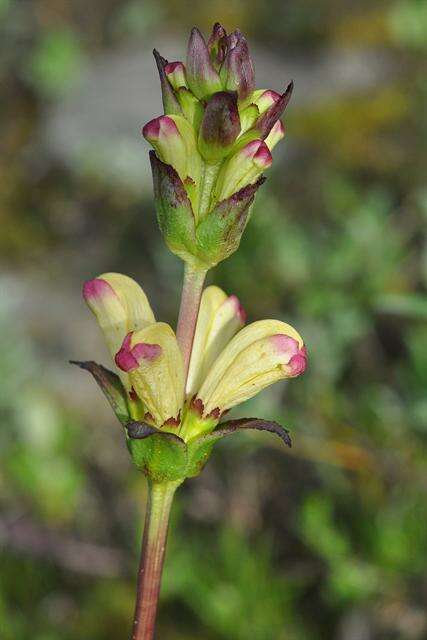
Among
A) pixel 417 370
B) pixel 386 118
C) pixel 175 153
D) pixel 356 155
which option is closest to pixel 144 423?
pixel 175 153

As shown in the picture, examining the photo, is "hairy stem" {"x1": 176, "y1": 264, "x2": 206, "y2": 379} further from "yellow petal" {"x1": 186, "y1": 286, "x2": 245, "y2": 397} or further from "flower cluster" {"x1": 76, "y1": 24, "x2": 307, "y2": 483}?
"yellow petal" {"x1": 186, "y1": 286, "x2": 245, "y2": 397}

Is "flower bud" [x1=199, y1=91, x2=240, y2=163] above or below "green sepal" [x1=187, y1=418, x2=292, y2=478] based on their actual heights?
above

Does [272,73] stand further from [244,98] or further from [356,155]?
[244,98]

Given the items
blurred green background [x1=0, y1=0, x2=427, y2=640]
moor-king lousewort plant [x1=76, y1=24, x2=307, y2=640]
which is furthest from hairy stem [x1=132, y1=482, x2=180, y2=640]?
blurred green background [x1=0, y1=0, x2=427, y2=640]

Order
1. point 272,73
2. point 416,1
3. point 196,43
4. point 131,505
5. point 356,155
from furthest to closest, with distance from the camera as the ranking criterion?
1. point 272,73
2. point 416,1
3. point 356,155
4. point 131,505
5. point 196,43

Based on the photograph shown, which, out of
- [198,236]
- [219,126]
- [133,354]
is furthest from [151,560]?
[219,126]

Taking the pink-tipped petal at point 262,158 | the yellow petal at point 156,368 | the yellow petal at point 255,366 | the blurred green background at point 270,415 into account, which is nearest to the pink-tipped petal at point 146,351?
the yellow petal at point 156,368

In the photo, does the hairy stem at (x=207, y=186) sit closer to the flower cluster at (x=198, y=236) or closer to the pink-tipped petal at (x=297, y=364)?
the flower cluster at (x=198, y=236)
